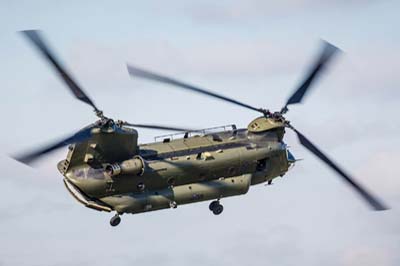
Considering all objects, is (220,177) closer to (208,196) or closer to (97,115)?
(208,196)

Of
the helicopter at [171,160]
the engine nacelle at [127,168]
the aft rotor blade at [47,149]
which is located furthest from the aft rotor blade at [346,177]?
the aft rotor blade at [47,149]

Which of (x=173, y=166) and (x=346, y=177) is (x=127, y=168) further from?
(x=346, y=177)

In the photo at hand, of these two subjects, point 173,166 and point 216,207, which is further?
point 216,207

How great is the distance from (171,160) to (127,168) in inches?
130

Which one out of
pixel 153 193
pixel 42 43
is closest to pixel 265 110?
pixel 153 193

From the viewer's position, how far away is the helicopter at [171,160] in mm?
75750

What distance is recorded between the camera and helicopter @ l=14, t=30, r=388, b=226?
249 feet

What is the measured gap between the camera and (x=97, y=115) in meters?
75.8

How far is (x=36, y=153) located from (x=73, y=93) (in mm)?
4654

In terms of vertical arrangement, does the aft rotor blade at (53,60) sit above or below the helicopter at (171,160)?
above

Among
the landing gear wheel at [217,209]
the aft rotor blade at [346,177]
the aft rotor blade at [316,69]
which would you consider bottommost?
the landing gear wheel at [217,209]

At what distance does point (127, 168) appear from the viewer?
7594 centimetres

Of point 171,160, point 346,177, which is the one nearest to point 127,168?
point 171,160

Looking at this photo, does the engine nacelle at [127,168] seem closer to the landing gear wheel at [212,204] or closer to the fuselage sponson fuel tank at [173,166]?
the fuselage sponson fuel tank at [173,166]
